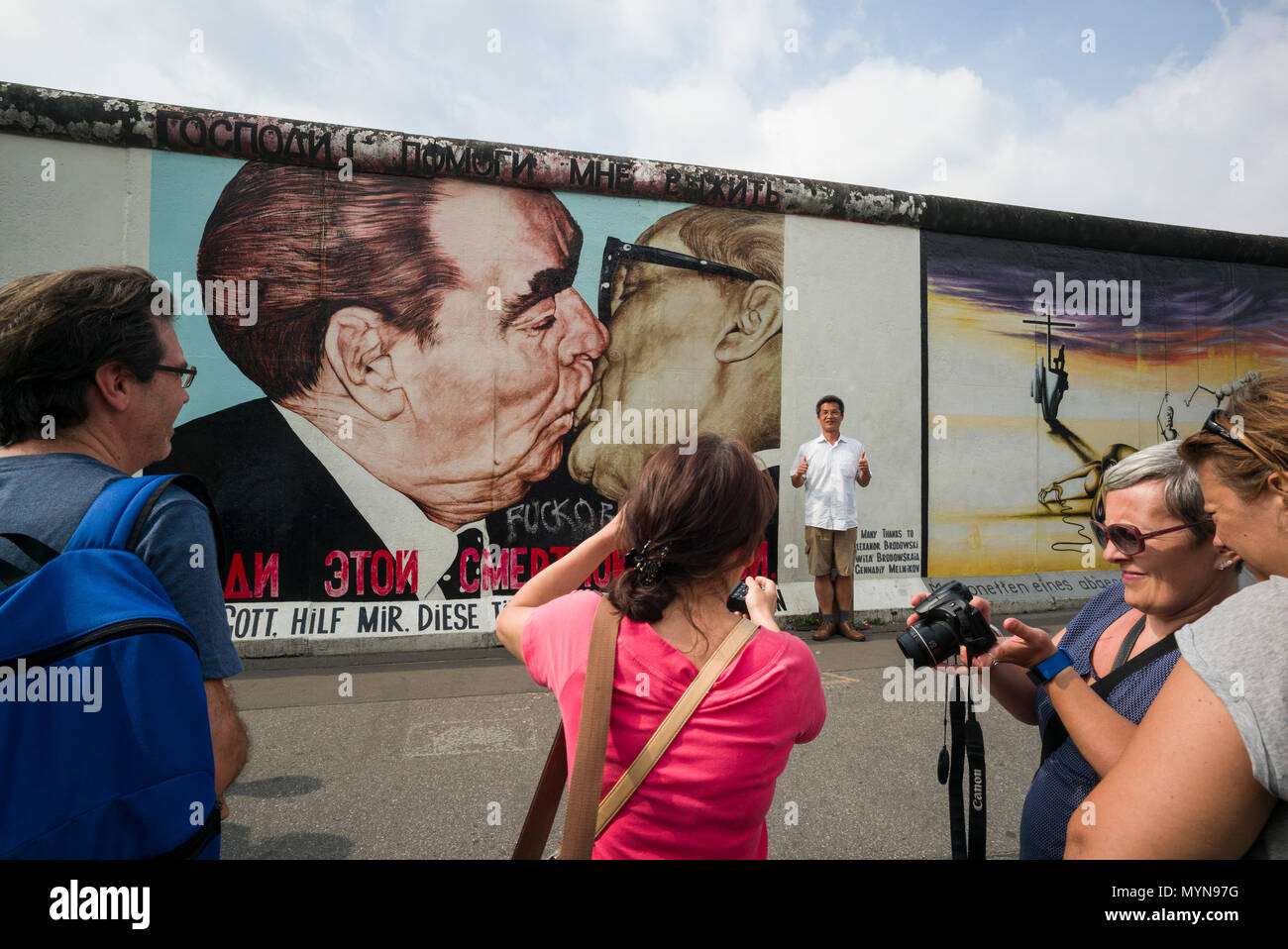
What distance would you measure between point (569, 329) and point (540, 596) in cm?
600

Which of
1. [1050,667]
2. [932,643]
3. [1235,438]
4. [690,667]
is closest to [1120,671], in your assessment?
[1050,667]

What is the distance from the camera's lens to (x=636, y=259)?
7.61 m

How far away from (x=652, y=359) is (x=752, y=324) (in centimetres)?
125

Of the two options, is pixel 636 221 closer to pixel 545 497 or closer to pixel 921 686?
pixel 545 497

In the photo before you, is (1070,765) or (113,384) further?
(1070,765)

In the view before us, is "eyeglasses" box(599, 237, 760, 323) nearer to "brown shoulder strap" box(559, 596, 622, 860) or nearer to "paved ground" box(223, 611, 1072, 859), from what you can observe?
"paved ground" box(223, 611, 1072, 859)

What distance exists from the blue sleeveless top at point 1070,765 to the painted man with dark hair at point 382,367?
5.85 m

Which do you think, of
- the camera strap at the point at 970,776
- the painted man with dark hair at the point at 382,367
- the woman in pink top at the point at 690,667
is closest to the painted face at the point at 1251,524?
the camera strap at the point at 970,776

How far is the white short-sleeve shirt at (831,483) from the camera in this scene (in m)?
7.19

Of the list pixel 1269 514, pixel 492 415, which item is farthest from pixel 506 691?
pixel 1269 514

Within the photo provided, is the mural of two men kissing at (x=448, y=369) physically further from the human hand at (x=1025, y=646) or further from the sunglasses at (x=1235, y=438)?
the sunglasses at (x=1235, y=438)

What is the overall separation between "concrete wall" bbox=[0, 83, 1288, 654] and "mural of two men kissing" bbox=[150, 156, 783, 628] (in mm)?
28

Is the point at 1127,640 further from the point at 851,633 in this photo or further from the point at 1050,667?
the point at 851,633

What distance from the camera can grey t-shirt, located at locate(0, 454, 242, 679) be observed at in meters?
1.18
